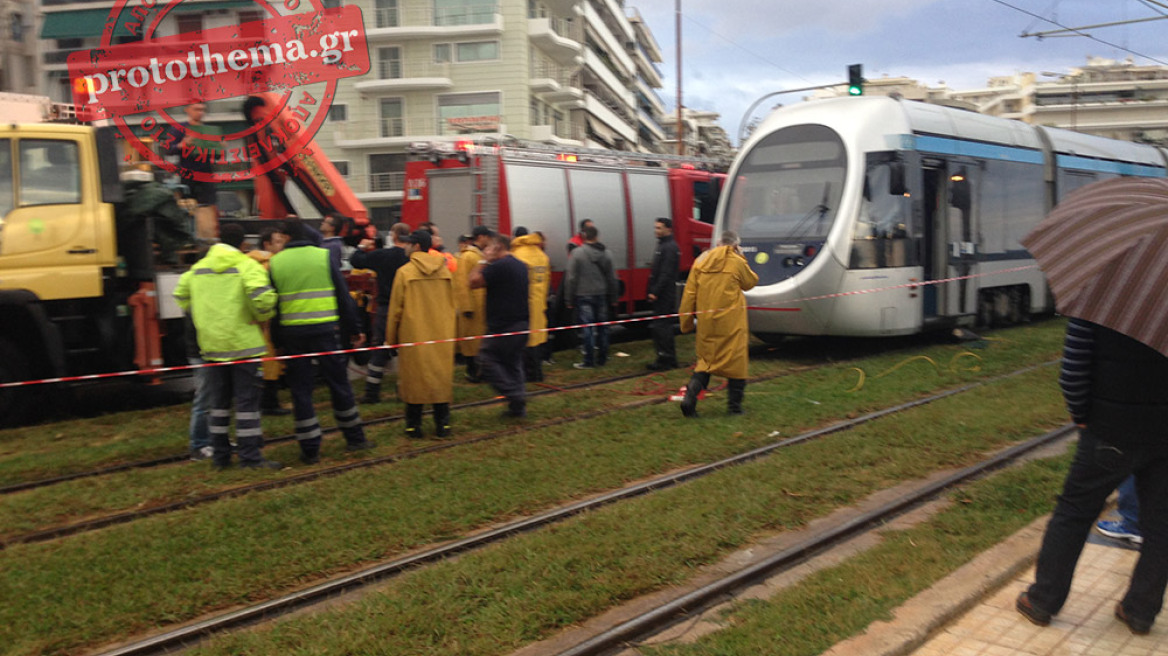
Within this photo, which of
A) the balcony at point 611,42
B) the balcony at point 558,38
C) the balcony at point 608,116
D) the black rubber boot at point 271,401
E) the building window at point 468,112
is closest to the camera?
the black rubber boot at point 271,401

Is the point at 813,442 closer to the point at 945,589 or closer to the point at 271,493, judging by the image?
the point at 945,589

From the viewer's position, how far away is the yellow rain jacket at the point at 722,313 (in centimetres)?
888

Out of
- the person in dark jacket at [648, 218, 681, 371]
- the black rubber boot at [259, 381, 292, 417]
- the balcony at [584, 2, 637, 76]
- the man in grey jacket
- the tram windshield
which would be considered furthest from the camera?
the balcony at [584, 2, 637, 76]

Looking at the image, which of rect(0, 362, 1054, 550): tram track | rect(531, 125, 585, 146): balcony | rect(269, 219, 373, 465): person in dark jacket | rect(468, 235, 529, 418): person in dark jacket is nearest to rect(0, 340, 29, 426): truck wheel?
rect(269, 219, 373, 465): person in dark jacket

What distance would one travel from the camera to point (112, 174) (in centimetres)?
947

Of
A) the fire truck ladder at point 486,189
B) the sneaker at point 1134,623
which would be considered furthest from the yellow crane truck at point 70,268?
the sneaker at point 1134,623

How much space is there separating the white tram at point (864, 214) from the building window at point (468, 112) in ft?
106

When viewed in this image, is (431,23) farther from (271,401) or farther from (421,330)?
(421,330)

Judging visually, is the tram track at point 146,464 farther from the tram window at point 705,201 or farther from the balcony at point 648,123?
the balcony at point 648,123

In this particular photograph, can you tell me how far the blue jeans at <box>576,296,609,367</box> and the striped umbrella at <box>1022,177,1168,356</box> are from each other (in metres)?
8.63

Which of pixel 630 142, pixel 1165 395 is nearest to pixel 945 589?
pixel 1165 395

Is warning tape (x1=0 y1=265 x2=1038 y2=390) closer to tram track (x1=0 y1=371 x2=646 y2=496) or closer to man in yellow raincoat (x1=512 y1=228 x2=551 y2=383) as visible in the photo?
man in yellow raincoat (x1=512 y1=228 x2=551 y2=383)

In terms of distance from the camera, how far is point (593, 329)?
12.6 metres

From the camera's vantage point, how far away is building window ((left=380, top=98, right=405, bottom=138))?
46.7 m
